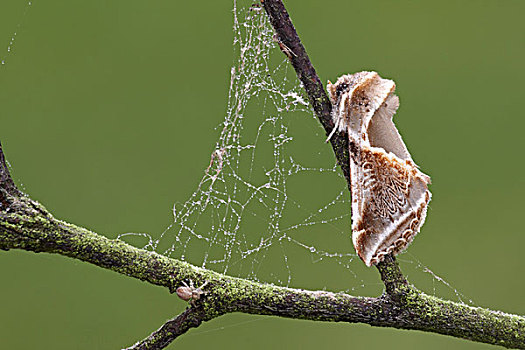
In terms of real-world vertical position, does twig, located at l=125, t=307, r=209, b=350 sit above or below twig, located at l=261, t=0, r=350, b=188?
below

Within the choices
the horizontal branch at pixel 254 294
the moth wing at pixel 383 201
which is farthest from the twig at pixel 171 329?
the moth wing at pixel 383 201

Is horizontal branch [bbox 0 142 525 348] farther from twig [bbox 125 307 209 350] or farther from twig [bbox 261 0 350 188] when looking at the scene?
twig [bbox 261 0 350 188]

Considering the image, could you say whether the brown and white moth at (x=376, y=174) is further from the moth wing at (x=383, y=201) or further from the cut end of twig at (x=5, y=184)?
the cut end of twig at (x=5, y=184)

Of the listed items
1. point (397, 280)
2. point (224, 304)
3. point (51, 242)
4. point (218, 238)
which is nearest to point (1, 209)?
point (51, 242)

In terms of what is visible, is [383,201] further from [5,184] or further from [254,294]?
[5,184]

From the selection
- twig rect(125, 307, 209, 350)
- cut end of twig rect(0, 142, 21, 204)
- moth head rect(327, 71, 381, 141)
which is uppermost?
moth head rect(327, 71, 381, 141)

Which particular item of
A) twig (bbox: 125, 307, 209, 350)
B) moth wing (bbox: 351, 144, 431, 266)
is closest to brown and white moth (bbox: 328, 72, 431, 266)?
moth wing (bbox: 351, 144, 431, 266)
